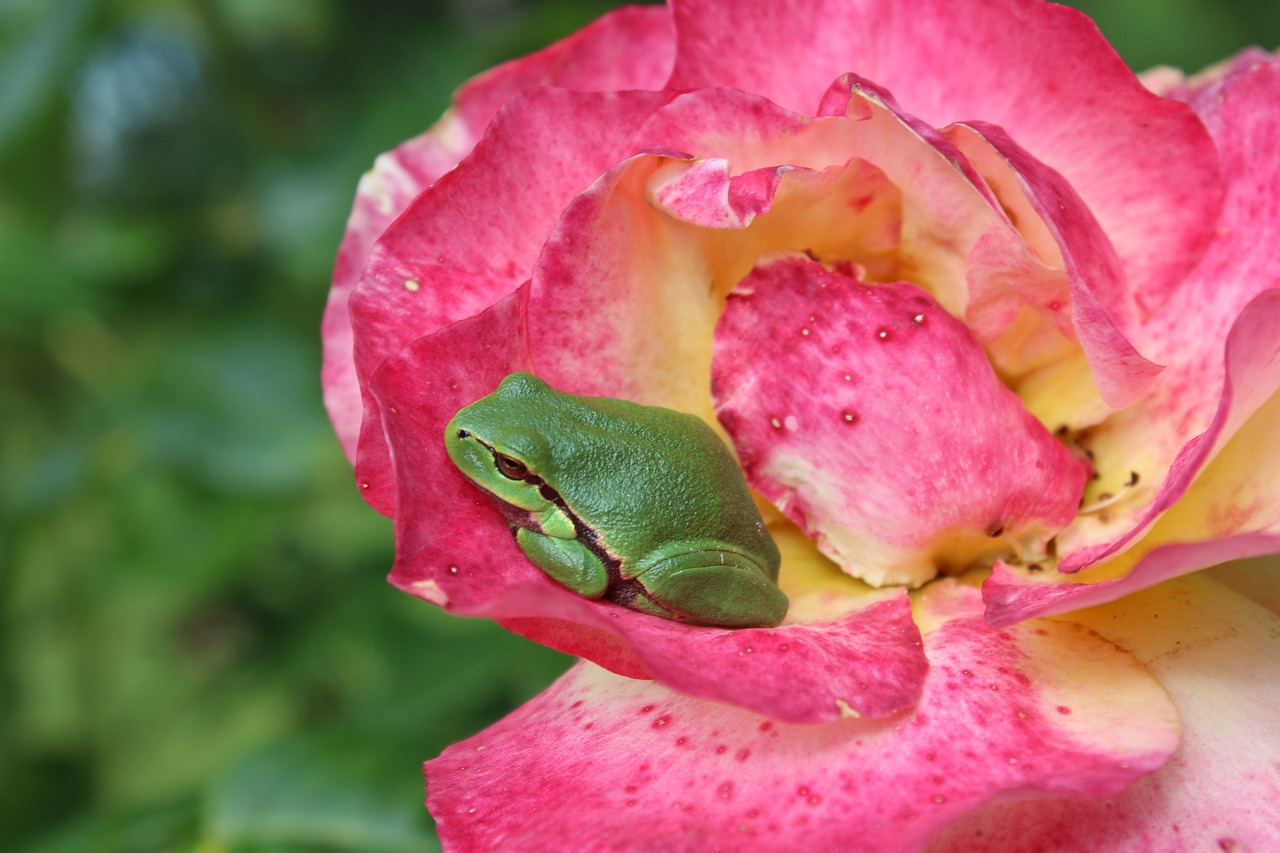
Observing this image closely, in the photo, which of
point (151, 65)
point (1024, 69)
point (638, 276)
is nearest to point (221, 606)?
point (151, 65)

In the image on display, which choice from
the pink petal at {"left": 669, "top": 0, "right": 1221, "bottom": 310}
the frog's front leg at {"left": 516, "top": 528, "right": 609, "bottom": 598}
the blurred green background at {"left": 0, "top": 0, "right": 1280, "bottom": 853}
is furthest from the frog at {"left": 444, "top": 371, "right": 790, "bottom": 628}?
the blurred green background at {"left": 0, "top": 0, "right": 1280, "bottom": 853}

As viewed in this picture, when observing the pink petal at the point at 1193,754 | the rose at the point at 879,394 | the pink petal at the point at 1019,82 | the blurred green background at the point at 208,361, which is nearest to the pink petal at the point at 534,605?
the rose at the point at 879,394

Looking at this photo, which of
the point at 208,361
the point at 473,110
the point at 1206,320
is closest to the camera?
the point at 1206,320

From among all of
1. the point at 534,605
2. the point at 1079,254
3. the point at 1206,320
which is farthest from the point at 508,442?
the point at 1206,320

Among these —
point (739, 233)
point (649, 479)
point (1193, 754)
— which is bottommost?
point (1193, 754)

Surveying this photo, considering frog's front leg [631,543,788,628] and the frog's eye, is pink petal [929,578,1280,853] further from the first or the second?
the frog's eye

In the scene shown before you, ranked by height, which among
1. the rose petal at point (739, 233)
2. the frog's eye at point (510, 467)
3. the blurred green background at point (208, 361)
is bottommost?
the blurred green background at point (208, 361)

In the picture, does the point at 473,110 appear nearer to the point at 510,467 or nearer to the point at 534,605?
the point at 510,467

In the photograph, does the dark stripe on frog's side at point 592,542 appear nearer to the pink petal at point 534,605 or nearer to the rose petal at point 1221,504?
the pink petal at point 534,605
